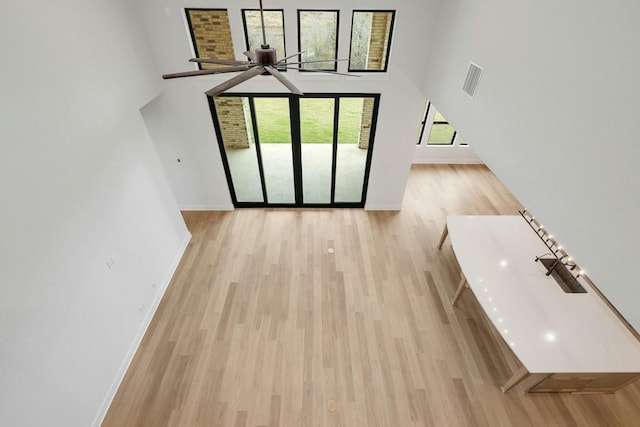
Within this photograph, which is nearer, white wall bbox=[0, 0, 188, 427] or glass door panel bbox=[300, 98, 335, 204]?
white wall bbox=[0, 0, 188, 427]

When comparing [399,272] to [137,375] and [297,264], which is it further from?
[137,375]

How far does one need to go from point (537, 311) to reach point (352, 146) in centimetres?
403

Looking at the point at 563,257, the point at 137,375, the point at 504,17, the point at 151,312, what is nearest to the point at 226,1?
the point at 504,17

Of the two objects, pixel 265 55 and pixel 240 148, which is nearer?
pixel 265 55

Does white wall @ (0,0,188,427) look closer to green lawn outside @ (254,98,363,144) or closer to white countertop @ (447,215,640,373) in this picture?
green lawn outside @ (254,98,363,144)

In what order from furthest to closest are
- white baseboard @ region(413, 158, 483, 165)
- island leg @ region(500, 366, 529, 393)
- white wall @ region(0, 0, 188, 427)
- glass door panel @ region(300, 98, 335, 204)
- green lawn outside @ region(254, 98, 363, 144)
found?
white baseboard @ region(413, 158, 483, 165) → glass door panel @ region(300, 98, 335, 204) → green lawn outside @ region(254, 98, 363, 144) → island leg @ region(500, 366, 529, 393) → white wall @ region(0, 0, 188, 427)

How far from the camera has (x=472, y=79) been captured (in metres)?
3.05

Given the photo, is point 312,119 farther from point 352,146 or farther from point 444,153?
point 444,153

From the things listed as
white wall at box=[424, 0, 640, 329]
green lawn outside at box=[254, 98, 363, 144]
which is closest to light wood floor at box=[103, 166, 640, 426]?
green lawn outside at box=[254, 98, 363, 144]

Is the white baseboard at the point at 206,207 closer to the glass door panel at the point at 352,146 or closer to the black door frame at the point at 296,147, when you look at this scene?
the black door frame at the point at 296,147

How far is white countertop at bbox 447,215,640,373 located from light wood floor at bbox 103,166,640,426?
835mm

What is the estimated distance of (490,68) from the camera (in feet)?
9.00

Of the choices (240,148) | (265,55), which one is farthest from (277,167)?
(265,55)

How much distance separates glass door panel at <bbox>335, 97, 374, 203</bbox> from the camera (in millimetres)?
4961
